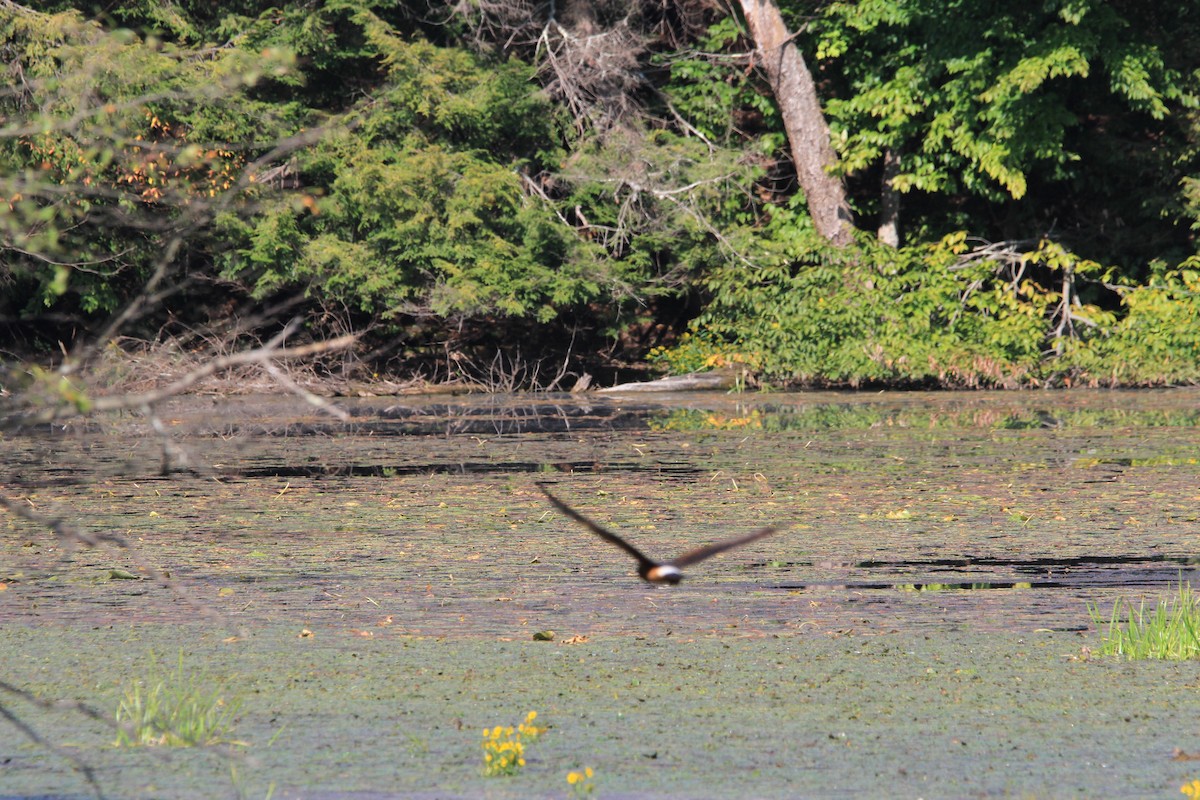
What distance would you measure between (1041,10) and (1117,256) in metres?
3.73

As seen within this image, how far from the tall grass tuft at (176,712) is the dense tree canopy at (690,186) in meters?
12.0

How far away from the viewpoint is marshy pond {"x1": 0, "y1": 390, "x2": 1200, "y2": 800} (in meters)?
4.11

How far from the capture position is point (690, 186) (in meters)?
18.5

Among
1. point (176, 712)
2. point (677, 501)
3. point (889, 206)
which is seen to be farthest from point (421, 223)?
point (176, 712)

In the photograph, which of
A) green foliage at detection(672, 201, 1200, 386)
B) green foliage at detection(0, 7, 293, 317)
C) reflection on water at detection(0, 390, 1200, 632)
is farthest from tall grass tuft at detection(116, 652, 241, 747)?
green foliage at detection(672, 201, 1200, 386)

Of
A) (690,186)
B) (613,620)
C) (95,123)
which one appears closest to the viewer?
(613,620)

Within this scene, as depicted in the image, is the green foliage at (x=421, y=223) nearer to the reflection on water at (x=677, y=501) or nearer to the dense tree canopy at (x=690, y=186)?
the dense tree canopy at (x=690, y=186)

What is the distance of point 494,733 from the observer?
4.13 metres

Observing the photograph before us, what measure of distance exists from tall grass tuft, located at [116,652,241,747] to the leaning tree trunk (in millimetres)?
15706

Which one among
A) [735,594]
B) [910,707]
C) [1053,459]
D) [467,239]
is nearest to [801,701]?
[910,707]

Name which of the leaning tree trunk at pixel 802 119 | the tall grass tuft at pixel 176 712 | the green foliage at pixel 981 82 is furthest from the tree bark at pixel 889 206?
the tall grass tuft at pixel 176 712

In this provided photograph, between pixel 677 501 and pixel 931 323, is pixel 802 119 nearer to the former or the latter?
pixel 931 323

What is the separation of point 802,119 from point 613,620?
1485 centimetres

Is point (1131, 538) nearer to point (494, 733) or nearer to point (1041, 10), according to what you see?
point (494, 733)
